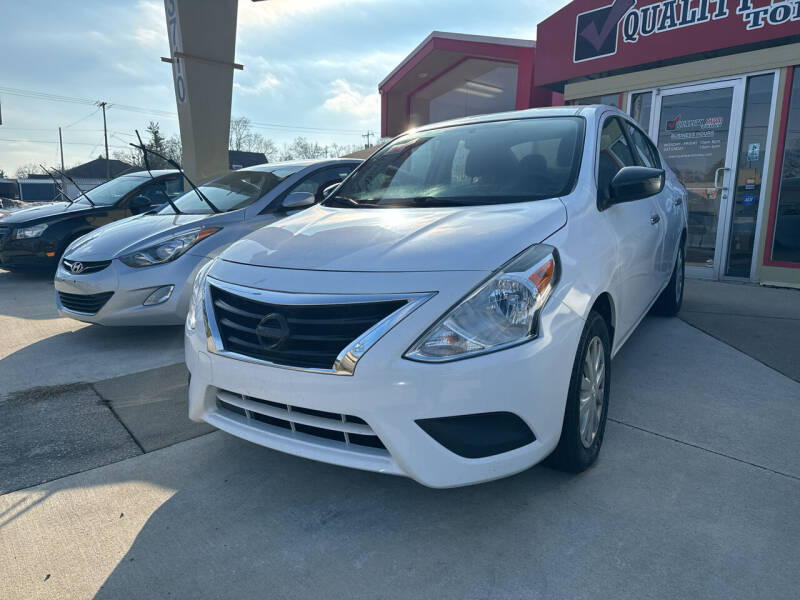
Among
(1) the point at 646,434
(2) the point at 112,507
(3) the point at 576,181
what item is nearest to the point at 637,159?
(3) the point at 576,181

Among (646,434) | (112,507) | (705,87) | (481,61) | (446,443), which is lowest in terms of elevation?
(112,507)

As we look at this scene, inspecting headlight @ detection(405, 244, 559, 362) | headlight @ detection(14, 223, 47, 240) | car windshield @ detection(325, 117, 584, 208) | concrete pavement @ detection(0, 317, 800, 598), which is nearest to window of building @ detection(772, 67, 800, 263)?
concrete pavement @ detection(0, 317, 800, 598)

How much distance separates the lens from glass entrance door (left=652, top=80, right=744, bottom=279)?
6.90 meters

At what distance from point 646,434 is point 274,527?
1.79 m

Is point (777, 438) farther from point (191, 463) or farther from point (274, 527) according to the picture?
point (191, 463)

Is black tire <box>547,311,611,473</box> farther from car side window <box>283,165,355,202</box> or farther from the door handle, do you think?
the door handle

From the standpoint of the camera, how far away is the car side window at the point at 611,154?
8.81ft

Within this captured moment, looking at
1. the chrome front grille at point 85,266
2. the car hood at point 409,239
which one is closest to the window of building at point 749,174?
the car hood at point 409,239

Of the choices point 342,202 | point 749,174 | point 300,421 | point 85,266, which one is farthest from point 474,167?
point 749,174

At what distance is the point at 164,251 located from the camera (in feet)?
13.8

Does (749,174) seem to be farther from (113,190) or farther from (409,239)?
(113,190)

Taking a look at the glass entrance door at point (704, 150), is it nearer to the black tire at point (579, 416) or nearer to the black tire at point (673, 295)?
the black tire at point (673, 295)

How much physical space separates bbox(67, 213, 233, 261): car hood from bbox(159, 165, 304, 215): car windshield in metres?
0.25

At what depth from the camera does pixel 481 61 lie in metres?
16.9
